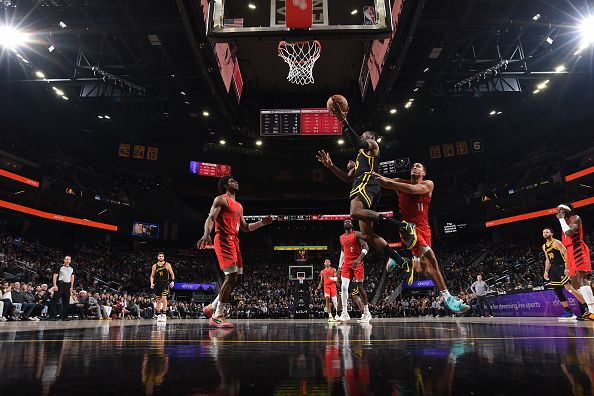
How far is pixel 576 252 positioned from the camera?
723cm

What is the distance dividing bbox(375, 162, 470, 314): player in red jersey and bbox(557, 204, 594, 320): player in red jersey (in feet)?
12.6

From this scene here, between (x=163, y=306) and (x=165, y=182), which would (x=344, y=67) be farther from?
(x=165, y=182)

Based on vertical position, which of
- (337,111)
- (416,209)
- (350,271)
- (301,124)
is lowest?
(350,271)

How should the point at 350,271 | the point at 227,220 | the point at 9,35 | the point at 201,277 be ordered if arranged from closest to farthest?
1. the point at 227,220
2. the point at 350,271
3. the point at 9,35
4. the point at 201,277

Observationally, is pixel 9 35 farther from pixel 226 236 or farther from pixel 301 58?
pixel 226 236

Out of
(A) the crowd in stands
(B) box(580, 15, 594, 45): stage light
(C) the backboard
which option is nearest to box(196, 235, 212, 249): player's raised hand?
(C) the backboard

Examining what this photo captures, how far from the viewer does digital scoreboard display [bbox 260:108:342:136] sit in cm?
1723

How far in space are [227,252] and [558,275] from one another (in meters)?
7.24

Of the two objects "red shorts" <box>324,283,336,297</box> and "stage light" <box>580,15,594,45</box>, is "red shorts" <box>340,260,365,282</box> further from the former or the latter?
"stage light" <box>580,15,594,45</box>

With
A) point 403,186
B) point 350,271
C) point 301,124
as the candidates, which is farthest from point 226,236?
point 301,124

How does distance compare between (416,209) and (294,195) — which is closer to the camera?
(416,209)

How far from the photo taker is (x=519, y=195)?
24.3m

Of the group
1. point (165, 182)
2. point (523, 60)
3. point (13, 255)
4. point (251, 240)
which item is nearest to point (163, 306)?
point (13, 255)

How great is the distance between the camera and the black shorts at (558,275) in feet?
26.2
